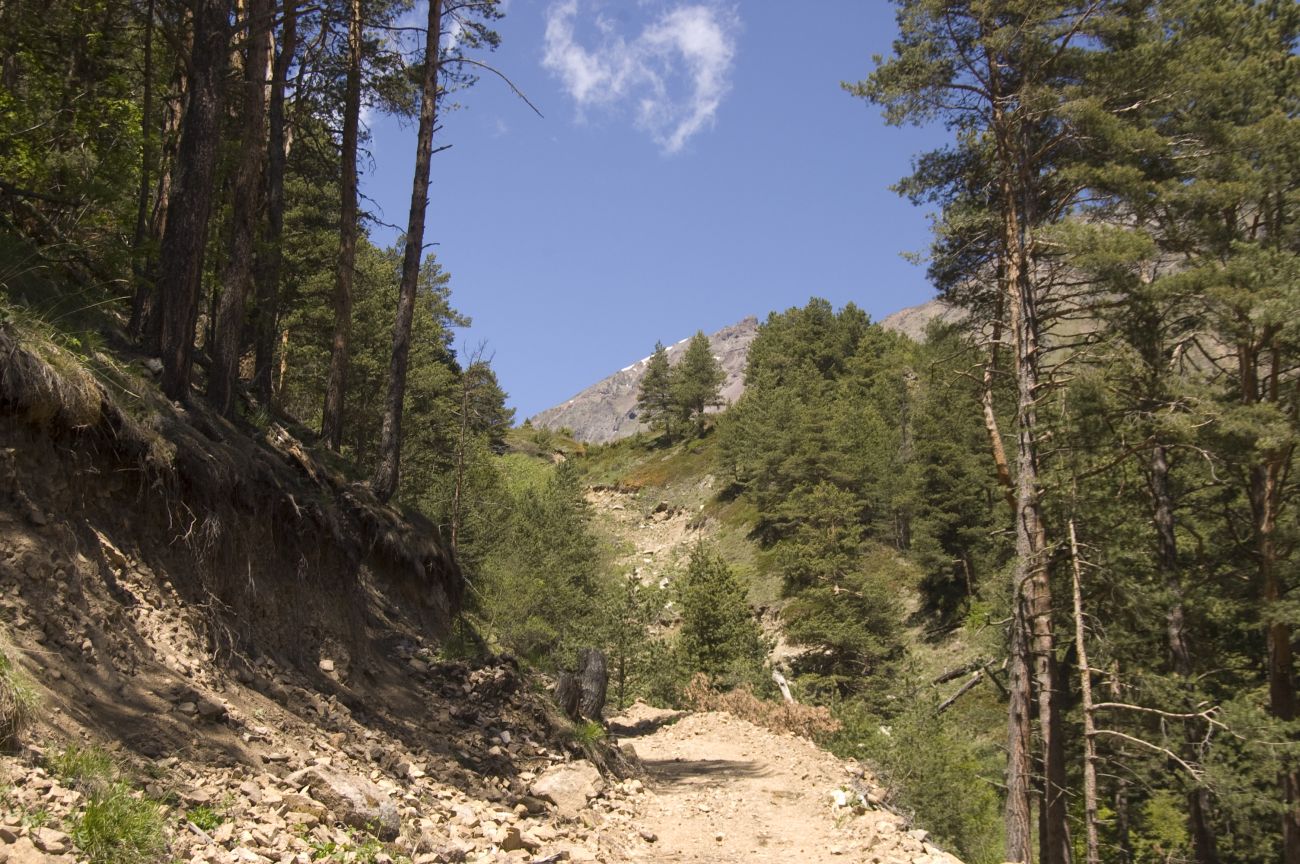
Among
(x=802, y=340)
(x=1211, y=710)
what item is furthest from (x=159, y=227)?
(x=802, y=340)

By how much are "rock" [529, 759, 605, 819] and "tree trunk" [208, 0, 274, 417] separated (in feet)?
16.2

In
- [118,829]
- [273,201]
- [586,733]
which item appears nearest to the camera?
[118,829]

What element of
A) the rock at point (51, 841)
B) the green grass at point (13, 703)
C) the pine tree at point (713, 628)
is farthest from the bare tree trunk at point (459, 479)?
the rock at point (51, 841)

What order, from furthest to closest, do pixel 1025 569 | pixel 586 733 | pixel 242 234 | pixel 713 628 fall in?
pixel 713 628 < pixel 1025 569 < pixel 586 733 < pixel 242 234

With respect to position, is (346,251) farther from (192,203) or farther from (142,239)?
(192,203)

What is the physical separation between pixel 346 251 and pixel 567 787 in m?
9.32

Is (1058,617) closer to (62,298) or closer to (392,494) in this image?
(392,494)

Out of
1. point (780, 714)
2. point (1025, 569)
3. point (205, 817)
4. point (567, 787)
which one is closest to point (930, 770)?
point (780, 714)

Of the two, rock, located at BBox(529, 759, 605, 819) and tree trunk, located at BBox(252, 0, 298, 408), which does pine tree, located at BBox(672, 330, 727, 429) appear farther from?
rock, located at BBox(529, 759, 605, 819)

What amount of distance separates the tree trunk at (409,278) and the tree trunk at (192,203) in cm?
422

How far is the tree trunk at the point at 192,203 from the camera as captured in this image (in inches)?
322

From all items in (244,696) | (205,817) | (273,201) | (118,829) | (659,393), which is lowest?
(205,817)

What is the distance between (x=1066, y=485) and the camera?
1210 cm

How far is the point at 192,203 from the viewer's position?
329 inches
